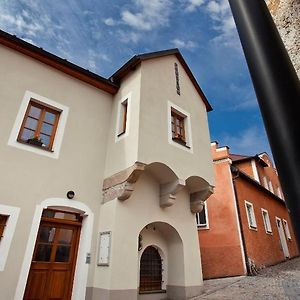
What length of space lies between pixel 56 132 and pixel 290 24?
7.59 m

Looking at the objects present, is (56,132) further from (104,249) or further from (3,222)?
(104,249)

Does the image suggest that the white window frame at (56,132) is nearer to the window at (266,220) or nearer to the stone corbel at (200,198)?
the stone corbel at (200,198)

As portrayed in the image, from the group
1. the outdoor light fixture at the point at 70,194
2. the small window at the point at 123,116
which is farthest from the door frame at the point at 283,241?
the outdoor light fixture at the point at 70,194

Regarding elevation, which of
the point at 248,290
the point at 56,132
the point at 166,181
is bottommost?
the point at 248,290

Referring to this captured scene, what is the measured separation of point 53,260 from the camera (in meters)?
6.73

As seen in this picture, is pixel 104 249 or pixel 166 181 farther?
pixel 166 181

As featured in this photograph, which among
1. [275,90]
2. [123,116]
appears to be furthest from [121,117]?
[275,90]

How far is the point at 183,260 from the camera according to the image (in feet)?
27.1

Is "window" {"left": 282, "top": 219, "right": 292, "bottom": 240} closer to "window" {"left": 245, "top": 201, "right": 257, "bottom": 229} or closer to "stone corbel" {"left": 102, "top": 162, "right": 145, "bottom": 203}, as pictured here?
"window" {"left": 245, "top": 201, "right": 257, "bottom": 229}

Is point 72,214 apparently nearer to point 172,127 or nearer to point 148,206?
point 148,206

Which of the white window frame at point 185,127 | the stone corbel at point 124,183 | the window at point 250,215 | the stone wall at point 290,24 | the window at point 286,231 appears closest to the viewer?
the stone wall at point 290,24

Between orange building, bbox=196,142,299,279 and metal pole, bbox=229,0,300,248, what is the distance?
36.4ft

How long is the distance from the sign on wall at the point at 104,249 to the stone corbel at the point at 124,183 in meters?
1.07

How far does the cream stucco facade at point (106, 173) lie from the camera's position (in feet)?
21.5
